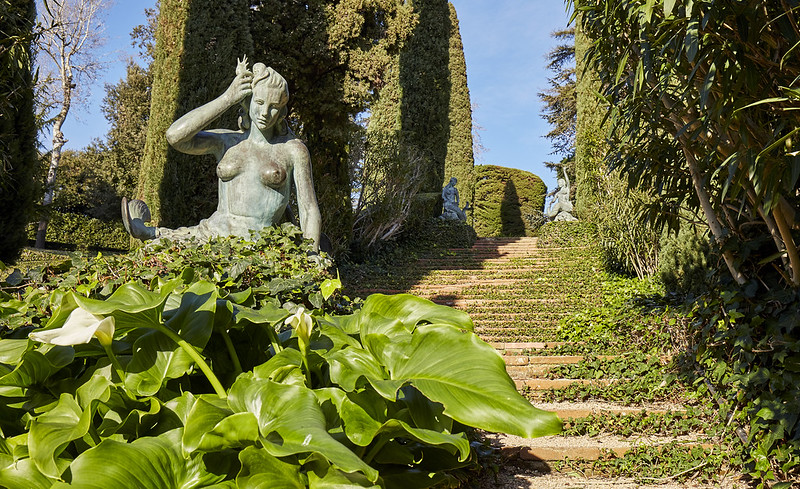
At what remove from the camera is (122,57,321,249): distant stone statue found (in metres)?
3.52

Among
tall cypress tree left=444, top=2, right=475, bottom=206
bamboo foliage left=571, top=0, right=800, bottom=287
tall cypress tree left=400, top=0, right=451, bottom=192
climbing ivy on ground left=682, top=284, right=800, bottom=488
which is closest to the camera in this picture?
bamboo foliage left=571, top=0, right=800, bottom=287

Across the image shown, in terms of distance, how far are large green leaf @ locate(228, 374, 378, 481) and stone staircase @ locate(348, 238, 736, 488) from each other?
218cm

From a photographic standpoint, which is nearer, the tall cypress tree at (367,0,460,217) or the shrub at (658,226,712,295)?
the shrub at (658,226,712,295)

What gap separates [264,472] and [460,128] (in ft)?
62.4

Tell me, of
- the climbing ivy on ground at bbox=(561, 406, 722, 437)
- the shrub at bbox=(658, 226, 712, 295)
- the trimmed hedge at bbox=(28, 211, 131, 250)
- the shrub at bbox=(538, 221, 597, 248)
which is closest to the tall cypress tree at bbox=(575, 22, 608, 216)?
the shrub at bbox=(538, 221, 597, 248)

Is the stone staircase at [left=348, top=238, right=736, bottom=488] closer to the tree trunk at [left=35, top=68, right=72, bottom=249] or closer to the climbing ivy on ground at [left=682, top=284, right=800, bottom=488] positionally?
the climbing ivy on ground at [left=682, top=284, right=800, bottom=488]

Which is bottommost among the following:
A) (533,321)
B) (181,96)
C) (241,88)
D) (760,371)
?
(533,321)

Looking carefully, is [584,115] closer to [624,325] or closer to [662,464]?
[624,325]

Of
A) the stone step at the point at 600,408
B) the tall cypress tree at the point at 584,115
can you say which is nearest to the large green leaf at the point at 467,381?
the stone step at the point at 600,408

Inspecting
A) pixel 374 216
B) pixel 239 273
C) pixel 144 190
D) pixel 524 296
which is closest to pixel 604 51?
pixel 239 273

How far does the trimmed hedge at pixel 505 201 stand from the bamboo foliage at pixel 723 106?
16529 millimetres

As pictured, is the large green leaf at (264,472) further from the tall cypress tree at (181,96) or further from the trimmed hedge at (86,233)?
the trimmed hedge at (86,233)

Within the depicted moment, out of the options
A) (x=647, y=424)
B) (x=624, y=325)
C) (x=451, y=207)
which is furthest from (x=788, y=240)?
(x=451, y=207)

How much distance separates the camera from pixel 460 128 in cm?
1923
